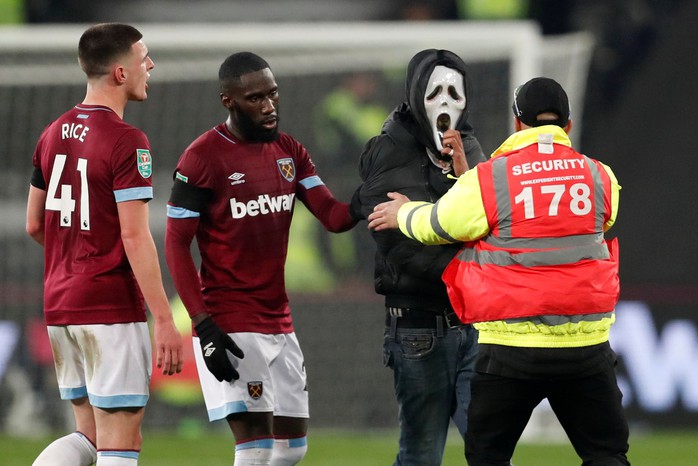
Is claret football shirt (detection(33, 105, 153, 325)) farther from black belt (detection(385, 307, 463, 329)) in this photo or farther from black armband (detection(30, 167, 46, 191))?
black belt (detection(385, 307, 463, 329))

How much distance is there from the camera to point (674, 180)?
997 cm

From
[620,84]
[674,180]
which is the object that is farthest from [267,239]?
[620,84]

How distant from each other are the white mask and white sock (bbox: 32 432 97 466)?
1745 mm

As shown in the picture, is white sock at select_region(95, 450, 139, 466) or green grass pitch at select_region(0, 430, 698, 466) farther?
green grass pitch at select_region(0, 430, 698, 466)

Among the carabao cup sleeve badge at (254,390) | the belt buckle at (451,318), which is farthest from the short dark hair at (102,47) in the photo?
the belt buckle at (451,318)

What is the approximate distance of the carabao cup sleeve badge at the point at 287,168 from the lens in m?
5.11

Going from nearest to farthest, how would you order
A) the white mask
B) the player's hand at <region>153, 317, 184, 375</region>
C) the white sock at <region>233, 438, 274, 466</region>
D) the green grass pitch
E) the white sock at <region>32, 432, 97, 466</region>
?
the player's hand at <region>153, 317, 184, 375</region>, the white sock at <region>32, 432, 97, 466</region>, the white mask, the white sock at <region>233, 438, 274, 466</region>, the green grass pitch

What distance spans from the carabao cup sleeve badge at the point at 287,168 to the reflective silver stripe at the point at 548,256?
3.83 feet

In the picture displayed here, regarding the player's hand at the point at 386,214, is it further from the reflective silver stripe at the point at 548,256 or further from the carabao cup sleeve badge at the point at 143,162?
the carabao cup sleeve badge at the point at 143,162

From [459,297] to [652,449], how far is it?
4917mm

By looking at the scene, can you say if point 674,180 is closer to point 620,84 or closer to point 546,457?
point 620,84

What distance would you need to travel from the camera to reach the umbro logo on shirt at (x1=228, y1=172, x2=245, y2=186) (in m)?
4.94

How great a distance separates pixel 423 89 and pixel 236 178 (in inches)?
32.1

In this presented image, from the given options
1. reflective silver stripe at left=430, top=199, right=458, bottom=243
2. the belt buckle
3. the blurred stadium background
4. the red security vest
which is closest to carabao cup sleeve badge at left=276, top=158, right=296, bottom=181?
the belt buckle
